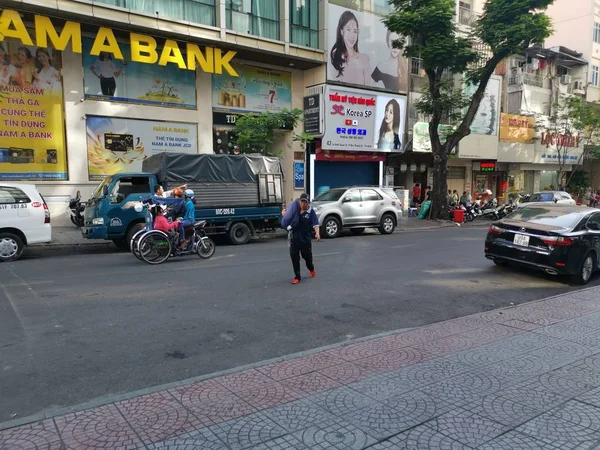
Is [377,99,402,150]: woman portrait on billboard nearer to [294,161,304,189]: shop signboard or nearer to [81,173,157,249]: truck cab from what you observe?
[294,161,304,189]: shop signboard

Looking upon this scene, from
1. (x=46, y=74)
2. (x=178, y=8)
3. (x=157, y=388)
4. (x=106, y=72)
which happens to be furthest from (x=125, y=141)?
(x=157, y=388)

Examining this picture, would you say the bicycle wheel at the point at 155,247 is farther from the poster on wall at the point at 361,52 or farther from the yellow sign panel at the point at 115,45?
the poster on wall at the point at 361,52

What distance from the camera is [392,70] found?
82.6ft

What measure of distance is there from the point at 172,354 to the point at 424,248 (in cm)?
999

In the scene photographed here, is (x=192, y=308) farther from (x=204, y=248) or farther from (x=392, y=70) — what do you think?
(x=392, y=70)

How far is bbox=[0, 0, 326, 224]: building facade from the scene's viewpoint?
50.1 ft

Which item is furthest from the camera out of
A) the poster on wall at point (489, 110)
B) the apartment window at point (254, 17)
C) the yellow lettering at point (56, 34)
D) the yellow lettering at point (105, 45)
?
the poster on wall at point (489, 110)

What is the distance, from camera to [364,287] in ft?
26.9

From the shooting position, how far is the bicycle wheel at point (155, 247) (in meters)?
10.4

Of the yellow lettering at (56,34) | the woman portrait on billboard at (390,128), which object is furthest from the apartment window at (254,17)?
the woman portrait on billboard at (390,128)

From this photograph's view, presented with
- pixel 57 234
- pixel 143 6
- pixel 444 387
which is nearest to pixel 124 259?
pixel 57 234

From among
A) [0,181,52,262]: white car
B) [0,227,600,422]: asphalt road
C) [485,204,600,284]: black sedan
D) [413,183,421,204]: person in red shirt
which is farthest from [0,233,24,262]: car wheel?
[413,183,421,204]: person in red shirt

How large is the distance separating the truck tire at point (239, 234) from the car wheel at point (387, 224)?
558 centimetres

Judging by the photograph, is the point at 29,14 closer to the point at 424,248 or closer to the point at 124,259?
the point at 124,259
